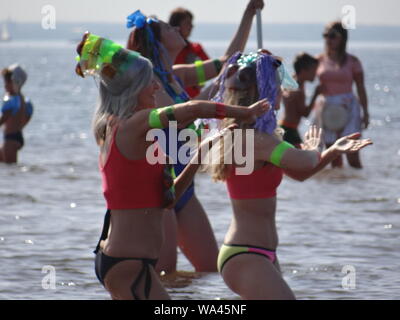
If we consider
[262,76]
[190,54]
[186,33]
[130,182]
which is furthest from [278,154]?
[186,33]

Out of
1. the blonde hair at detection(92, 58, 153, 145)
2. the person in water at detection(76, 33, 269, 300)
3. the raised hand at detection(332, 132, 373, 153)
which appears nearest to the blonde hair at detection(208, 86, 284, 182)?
the raised hand at detection(332, 132, 373, 153)

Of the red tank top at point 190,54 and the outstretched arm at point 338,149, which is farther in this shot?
the red tank top at point 190,54

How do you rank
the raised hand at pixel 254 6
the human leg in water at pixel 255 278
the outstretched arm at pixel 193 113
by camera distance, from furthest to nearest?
the raised hand at pixel 254 6 → the human leg in water at pixel 255 278 → the outstretched arm at pixel 193 113

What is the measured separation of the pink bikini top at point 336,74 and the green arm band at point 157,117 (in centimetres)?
990

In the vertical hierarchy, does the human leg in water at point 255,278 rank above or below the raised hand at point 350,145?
below

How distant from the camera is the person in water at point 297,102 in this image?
1341cm

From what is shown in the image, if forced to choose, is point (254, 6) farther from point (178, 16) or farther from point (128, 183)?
point (128, 183)

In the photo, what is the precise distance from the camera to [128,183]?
5668 millimetres

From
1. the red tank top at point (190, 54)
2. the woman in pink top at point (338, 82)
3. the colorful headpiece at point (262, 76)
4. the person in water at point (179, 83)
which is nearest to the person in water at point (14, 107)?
the woman in pink top at point (338, 82)

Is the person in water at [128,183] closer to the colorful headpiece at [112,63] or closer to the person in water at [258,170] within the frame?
the colorful headpiece at [112,63]

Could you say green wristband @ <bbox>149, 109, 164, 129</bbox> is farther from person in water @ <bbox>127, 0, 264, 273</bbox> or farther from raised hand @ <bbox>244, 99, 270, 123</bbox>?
person in water @ <bbox>127, 0, 264, 273</bbox>

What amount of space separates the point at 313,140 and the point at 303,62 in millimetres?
7064

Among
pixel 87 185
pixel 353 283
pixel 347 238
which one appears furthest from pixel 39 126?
pixel 353 283
